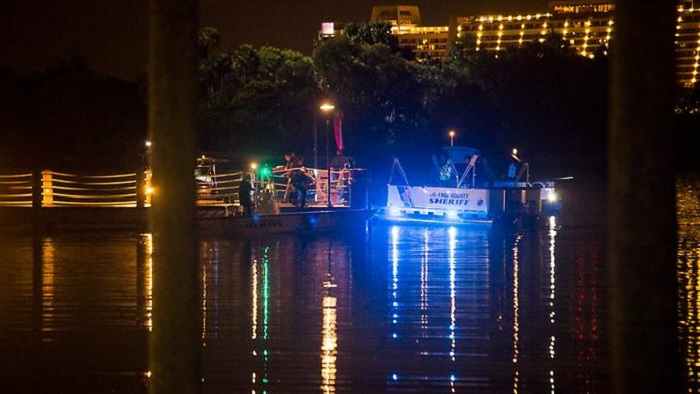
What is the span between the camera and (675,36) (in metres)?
3.83

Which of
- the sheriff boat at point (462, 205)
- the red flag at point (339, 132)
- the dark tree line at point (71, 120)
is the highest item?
the dark tree line at point (71, 120)

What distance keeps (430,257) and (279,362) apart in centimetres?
1003

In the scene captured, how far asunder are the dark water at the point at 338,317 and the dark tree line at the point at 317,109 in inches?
1065

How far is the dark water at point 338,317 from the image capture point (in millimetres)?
9148

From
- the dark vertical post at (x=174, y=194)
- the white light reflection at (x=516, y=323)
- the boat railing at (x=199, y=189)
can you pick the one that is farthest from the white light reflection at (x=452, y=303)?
the boat railing at (x=199, y=189)

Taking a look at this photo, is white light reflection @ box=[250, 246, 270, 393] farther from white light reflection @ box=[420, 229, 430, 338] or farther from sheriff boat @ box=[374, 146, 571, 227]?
sheriff boat @ box=[374, 146, 571, 227]

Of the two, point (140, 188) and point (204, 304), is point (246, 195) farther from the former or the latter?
point (204, 304)

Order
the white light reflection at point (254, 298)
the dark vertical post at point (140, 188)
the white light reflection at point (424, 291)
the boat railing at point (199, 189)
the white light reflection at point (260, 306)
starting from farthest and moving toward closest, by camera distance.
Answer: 1. the boat railing at point (199, 189)
2. the dark vertical post at point (140, 188)
3. the white light reflection at point (424, 291)
4. the white light reflection at point (254, 298)
5. the white light reflection at point (260, 306)

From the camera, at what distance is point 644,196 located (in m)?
3.73

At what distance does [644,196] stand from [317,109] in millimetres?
43834

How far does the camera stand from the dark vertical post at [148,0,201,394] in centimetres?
410

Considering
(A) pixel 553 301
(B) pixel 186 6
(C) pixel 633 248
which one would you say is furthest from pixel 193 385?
(A) pixel 553 301

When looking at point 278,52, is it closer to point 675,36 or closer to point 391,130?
point 391,130

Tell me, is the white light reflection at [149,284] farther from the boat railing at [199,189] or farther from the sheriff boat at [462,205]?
the sheriff boat at [462,205]
